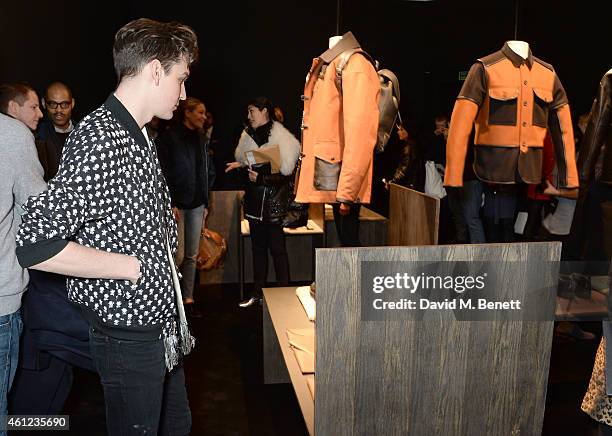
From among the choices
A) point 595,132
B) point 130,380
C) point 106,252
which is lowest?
point 130,380

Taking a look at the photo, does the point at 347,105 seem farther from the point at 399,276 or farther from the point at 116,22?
the point at 116,22

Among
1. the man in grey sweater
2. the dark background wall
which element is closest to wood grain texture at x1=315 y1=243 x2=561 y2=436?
the man in grey sweater

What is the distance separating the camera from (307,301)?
10.4 ft

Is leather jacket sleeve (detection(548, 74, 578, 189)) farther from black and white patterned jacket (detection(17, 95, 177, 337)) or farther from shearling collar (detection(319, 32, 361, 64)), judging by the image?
black and white patterned jacket (detection(17, 95, 177, 337))

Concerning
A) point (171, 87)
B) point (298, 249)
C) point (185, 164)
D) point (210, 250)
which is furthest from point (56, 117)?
point (171, 87)

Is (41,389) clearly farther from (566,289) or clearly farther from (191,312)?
(566,289)

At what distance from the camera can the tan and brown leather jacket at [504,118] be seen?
312cm

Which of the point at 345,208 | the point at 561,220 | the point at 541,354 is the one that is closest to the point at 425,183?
the point at 561,220

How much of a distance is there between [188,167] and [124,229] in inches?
104

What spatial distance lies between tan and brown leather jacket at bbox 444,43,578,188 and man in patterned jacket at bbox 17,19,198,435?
1860 mm

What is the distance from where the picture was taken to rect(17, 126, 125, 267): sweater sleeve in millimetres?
1442

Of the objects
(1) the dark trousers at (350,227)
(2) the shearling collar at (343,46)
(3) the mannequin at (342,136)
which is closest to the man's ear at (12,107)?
(3) the mannequin at (342,136)

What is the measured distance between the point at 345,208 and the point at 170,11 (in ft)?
16.0

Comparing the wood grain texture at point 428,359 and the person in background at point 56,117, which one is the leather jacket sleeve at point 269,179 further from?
the wood grain texture at point 428,359
